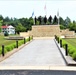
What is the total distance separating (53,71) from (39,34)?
56915 millimetres

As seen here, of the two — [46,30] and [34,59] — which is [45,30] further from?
[34,59]

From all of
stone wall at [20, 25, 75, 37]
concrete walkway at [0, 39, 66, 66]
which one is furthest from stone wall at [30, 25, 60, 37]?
concrete walkway at [0, 39, 66, 66]

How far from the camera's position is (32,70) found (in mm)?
11930

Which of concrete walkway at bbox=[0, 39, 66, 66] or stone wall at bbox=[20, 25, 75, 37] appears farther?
stone wall at bbox=[20, 25, 75, 37]

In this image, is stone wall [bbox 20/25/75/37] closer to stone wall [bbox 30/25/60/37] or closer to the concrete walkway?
stone wall [bbox 30/25/60/37]

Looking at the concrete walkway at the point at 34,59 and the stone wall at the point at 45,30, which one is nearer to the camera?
the concrete walkway at the point at 34,59

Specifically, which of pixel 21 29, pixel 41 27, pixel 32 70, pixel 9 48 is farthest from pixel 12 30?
pixel 32 70

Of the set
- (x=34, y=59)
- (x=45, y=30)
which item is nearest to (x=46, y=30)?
(x=45, y=30)

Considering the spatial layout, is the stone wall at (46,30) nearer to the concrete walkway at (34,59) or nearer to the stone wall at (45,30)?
the stone wall at (45,30)

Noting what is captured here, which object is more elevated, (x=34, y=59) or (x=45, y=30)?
(x=34, y=59)

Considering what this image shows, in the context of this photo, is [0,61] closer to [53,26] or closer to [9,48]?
[9,48]

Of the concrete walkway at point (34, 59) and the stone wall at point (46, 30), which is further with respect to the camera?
the stone wall at point (46, 30)

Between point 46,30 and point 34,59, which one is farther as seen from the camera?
point 46,30

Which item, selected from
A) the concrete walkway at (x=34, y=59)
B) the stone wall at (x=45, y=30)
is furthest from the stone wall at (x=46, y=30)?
the concrete walkway at (x=34, y=59)
